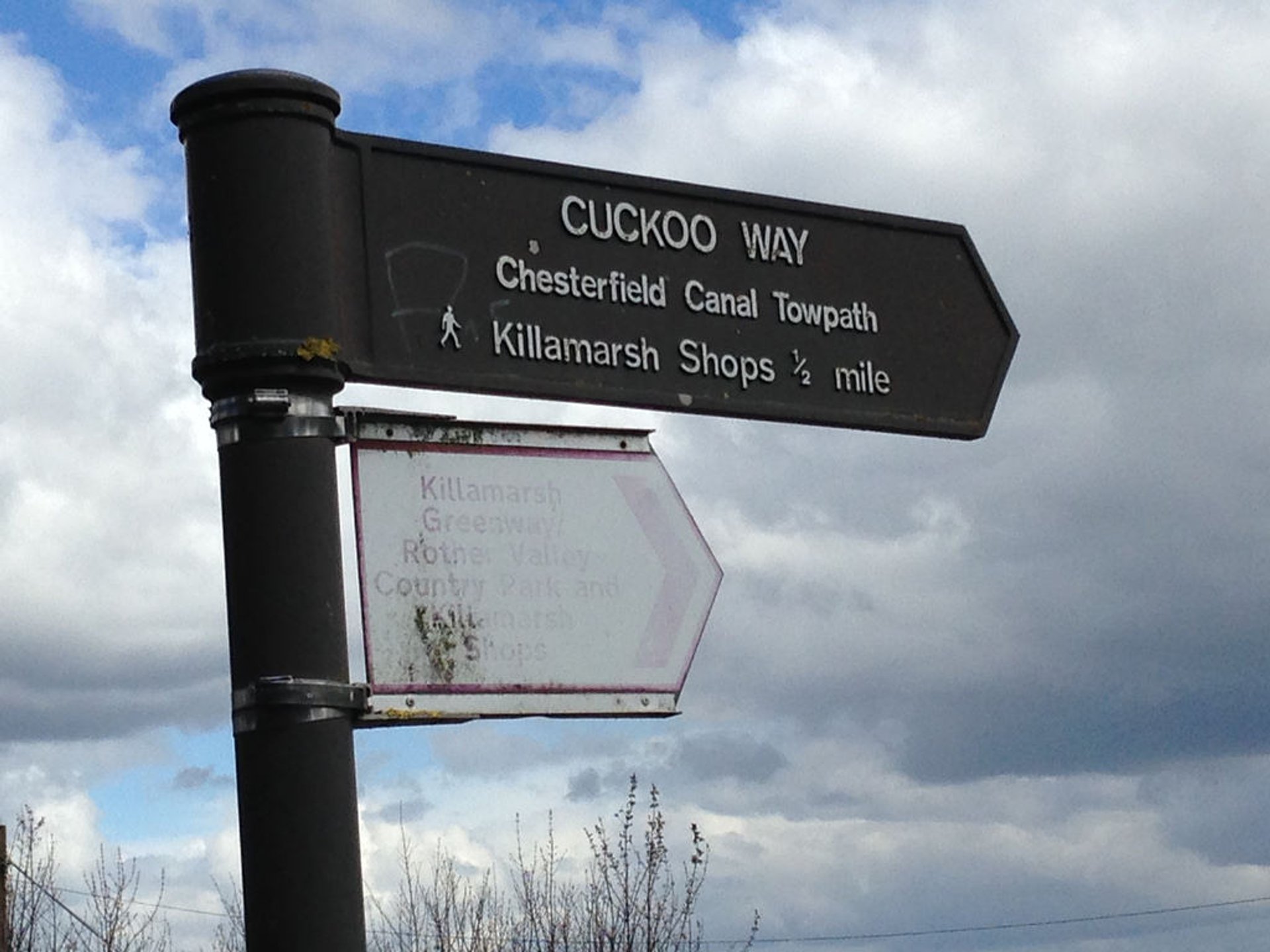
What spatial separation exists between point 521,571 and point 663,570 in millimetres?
249

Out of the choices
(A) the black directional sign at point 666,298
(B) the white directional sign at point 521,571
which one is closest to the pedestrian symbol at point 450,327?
(A) the black directional sign at point 666,298

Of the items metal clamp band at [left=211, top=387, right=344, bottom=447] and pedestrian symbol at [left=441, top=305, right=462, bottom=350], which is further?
pedestrian symbol at [left=441, top=305, right=462, bottom=350]

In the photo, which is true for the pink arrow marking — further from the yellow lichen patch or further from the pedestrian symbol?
the yellow lichen patch

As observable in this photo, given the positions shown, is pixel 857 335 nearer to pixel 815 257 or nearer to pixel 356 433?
pixel 815 257

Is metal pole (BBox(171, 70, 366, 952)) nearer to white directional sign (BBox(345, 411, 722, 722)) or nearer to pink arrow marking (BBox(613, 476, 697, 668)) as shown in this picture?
white directional sign (BBox(345, 411, 722, 722))

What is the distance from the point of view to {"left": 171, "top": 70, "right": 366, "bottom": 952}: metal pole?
2838 mm

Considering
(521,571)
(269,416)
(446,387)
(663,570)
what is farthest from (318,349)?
(663,570)

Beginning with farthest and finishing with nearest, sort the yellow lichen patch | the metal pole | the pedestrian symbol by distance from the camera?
1. the pedestrian symbol
2. the yellow lichen patch
3. the metal pole

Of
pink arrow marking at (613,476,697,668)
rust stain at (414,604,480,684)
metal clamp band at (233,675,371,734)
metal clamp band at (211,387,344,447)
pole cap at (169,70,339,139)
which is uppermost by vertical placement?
pole cap at (169,70,339,139)

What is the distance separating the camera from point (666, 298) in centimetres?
337

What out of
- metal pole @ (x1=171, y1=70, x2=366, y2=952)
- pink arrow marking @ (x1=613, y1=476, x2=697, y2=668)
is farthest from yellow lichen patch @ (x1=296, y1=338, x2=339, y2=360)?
pink arrow marking @ (x1=613, y1=476, x2=697, y2=668)

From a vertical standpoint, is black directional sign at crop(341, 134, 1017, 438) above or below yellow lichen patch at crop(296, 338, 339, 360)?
above

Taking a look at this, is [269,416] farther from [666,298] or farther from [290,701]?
[666,298]

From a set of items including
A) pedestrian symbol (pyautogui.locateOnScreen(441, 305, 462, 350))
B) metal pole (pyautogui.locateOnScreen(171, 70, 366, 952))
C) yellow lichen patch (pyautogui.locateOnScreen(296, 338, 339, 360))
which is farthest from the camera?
pedestrian symbol (pyautogui.locateOnScreen(441, 305, 462, 350))
